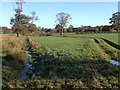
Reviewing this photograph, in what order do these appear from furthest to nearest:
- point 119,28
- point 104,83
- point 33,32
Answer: point 119,28 → point 33,32 → point 104,83

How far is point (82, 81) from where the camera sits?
1285 cm

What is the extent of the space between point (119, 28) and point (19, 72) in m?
90.3

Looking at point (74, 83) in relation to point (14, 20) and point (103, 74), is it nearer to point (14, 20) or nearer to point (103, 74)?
point (103, 74)

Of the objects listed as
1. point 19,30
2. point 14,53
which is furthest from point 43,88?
point 19,30

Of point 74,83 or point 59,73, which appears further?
point 59,73

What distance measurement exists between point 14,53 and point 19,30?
50.7 m

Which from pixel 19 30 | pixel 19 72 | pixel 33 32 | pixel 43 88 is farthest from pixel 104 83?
pixel 33 32

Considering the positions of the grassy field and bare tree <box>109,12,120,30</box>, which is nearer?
the grassy field

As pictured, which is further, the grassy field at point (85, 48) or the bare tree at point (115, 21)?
the bare tree at point (115, 21)

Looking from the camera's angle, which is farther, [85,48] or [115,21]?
[115,21]

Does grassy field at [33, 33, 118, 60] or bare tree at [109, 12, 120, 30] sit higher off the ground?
bare tree at [109, 12, 120, 30]

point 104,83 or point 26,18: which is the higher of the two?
point 26,18

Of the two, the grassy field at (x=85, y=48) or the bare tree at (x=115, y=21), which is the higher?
the bare tree at (x=115, y=21)

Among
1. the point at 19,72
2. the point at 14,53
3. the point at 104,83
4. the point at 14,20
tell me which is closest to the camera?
the point at 104,83
